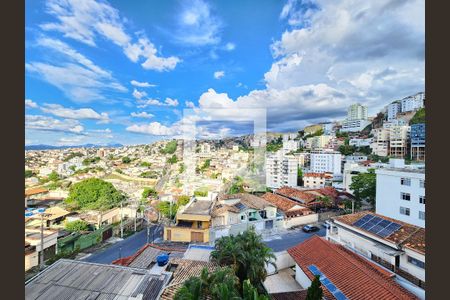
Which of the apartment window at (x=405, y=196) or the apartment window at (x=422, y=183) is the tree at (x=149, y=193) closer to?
the apartment window at (x=405, y=196)

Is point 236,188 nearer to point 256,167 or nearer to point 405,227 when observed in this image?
point 256,167

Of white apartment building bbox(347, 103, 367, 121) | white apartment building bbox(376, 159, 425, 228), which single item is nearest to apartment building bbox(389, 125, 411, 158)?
white apartment building bbox(347, 103, 367, 121)

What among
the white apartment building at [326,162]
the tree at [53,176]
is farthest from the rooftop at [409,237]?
the white apartment building at [326,162]

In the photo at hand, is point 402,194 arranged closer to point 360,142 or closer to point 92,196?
point 92,196

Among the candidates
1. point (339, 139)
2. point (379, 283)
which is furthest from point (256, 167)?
point (339, 139)

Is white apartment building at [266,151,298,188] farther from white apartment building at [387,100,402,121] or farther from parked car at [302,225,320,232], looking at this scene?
white apartment building at [387,100,402,121]
